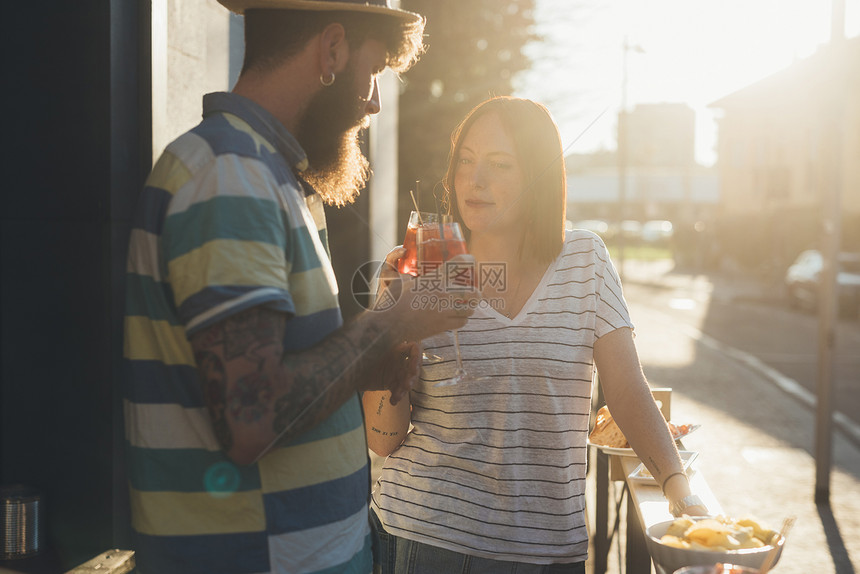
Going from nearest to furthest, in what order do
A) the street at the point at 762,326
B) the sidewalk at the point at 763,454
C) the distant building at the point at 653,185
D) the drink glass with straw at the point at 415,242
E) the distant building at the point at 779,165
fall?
1. the drink glass with straw at the point at 415,242
2. the sidewalk at the point at 763,454
3. the street at the point at 762,326
4. the distant building at the point at 779,165
5. the distant building at the point at 653,185

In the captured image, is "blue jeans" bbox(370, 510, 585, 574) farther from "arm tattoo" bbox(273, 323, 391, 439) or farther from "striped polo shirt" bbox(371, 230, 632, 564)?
"arm tattoo" bbox(273, 323, 391, 439)

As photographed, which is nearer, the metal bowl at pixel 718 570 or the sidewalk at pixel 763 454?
the metal bowl at pixel 718 570

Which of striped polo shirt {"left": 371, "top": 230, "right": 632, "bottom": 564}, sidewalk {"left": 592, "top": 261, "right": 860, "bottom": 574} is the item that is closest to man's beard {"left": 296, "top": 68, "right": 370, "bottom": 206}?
striped polo shirt {"left": 371, "top": 230, "right": 632, "bottom": 564}

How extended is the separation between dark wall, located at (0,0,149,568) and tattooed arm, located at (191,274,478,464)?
5.71ft

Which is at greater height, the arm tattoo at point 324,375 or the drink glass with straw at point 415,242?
the drink glass with straw at point 415,242

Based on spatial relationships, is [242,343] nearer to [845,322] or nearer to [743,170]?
[845,322]

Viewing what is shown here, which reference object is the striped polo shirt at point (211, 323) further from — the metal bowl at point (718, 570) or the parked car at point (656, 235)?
the parked car at point (656, 235)

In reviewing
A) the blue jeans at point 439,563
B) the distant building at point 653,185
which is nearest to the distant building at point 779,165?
the distant building at point 653,185

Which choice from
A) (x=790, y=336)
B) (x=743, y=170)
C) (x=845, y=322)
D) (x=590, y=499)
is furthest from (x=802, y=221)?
(x=590, y=499)

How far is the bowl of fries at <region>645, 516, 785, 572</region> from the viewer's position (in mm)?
1854

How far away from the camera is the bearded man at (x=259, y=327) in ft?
5.03

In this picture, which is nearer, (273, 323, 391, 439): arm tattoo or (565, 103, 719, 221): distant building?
(273, 323, 391, 439): arm tattoo

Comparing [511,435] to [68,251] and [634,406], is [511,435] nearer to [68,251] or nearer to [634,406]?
[634,406]

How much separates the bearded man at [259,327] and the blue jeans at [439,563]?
563 millimetres
